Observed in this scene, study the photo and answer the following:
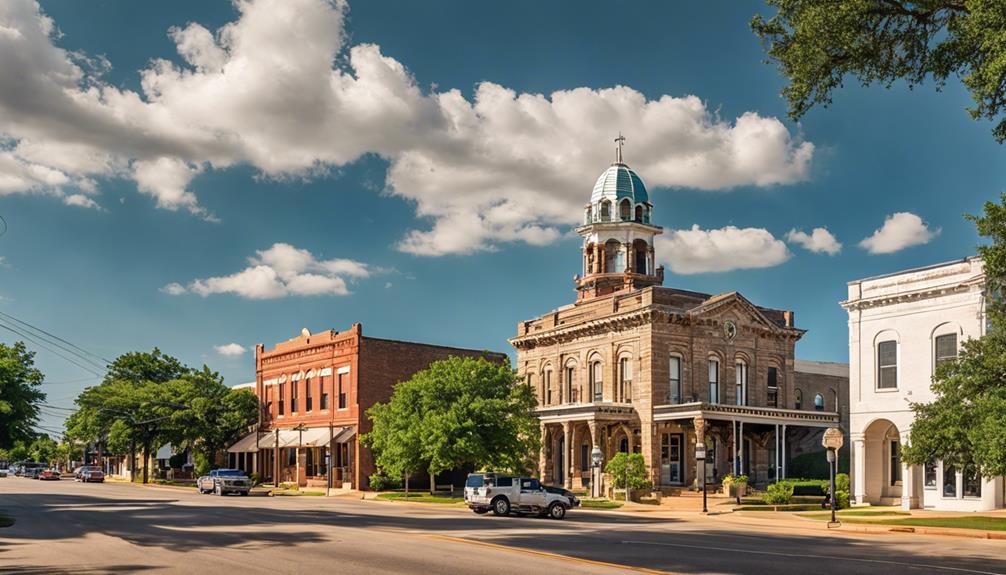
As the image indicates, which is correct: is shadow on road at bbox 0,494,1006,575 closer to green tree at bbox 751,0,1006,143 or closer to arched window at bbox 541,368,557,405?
green tree at bbox 751,0,1006,143

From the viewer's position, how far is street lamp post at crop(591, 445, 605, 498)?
5075 cm

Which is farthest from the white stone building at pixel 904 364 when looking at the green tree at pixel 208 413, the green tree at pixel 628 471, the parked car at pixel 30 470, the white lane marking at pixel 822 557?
the parked car at pixel 30 470

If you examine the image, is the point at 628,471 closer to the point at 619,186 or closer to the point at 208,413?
the point at 619,186

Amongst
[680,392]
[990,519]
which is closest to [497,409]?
[680,392]

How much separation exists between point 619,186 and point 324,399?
25.1m

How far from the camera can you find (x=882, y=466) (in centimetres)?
4494

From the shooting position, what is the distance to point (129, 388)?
82.8 meters

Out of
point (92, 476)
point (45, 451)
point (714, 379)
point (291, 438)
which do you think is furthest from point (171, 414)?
point (45, 451)

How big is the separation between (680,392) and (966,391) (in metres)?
→ 24.3

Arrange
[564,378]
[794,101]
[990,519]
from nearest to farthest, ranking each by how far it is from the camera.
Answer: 1. [794,101]
2. [990,519]
3. [564,378]

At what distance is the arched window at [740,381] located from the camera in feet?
191

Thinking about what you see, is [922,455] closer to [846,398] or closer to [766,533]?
[766,533]

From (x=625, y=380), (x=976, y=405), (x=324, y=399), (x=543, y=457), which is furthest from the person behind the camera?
(x=324, y=399)

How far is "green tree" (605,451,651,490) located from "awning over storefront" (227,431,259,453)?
3256cm
